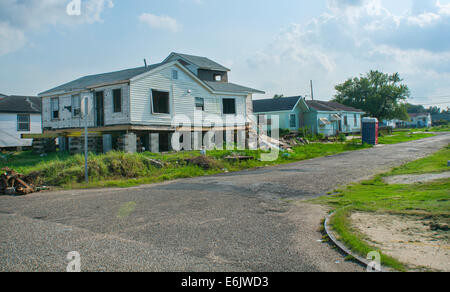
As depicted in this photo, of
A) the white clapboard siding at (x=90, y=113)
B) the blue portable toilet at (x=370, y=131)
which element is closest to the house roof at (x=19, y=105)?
the white clapboard siding at (x=90, y=113)

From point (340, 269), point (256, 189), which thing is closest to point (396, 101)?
point (256, 189)

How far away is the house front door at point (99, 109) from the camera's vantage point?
21.9m

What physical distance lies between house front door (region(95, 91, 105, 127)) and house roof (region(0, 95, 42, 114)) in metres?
11.6

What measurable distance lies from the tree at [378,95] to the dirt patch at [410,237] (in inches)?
2277

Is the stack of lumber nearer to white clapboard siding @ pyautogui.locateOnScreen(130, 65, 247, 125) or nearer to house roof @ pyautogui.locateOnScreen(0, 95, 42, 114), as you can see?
house roof @ pyautogui.locateOnScreen(0, 95, 42, 114)

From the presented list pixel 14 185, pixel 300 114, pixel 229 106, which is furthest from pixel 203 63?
pixel 14 185

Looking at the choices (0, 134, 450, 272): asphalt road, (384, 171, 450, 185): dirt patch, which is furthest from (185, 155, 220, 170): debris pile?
(384, 171, 450, 185): dirt patch

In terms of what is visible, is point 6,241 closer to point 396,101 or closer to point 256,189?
point 256,189

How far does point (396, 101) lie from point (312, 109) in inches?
1092

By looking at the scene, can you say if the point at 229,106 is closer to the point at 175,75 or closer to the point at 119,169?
Answer: the point at 175,75

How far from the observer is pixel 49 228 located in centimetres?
698

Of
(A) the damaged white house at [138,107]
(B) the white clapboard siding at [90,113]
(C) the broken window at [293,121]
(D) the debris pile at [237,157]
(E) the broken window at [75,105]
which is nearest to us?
(D) the debris pile at [237,157]

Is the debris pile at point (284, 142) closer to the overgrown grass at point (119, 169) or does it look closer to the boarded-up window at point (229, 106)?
the boarded-up window at point (229, 106)

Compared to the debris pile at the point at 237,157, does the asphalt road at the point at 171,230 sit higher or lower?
lower
